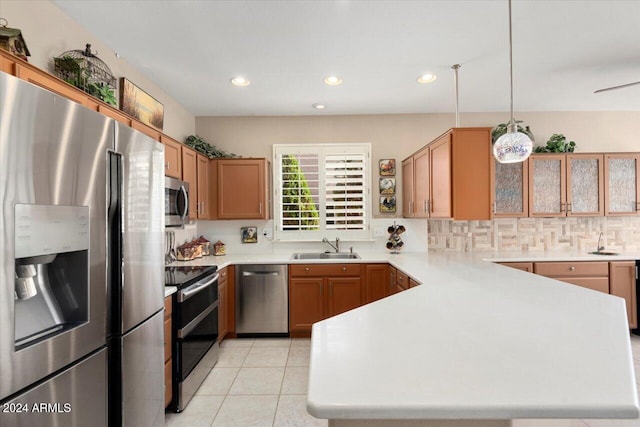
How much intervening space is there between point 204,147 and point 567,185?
422 cm

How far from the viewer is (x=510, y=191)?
3.47 metres

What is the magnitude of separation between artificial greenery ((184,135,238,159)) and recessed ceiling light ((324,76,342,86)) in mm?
1493

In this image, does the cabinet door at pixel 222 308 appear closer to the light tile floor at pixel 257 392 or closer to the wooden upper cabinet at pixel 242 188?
the light tile floor at pixel 257 392

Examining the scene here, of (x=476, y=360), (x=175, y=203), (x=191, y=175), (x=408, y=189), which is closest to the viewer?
(x=476, y=360)

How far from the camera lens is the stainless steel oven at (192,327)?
6.80 feet

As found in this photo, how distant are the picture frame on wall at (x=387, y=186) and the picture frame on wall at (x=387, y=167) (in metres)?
0.08

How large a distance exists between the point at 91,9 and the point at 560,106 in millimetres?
4676

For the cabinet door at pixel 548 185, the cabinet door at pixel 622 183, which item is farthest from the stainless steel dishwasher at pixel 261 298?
the cabinet door at pixel 622 183

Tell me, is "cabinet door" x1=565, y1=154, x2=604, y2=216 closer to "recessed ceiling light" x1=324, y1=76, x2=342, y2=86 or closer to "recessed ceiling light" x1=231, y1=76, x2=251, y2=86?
"recessed ceiling light" x1=324, y1=76, x2=342, y2=86

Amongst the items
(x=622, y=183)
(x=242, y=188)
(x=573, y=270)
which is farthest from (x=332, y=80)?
(x=622, y=183)

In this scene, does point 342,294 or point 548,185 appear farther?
point 548,185

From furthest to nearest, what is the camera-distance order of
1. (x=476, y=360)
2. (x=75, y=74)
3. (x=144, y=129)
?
(x=144, y=129), (x=75, y=74), (x=476, y=360)

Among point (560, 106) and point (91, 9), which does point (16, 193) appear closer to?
point (91, 9)

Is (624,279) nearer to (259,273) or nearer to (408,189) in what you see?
(408,189)
